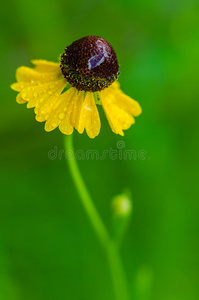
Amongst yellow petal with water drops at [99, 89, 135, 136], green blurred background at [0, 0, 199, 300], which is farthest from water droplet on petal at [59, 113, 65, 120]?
green blurred background at [0, 0, 199, 300]

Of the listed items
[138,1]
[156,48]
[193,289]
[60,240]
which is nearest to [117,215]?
[60,240]

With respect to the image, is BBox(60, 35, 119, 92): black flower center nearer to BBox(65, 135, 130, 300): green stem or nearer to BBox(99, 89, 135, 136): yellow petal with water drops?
BBox(99, 89, 135, 136): yellow petal with water drops

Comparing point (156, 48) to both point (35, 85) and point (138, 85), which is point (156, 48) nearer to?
point (138, 85)

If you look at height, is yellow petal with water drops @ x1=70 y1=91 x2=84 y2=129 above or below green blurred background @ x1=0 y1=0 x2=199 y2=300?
above

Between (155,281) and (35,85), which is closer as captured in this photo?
(35,85)

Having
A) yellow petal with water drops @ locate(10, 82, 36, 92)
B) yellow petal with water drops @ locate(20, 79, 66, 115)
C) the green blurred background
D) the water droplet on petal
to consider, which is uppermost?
yellow petal with water drops @ locate(10, 82, 36, 92)

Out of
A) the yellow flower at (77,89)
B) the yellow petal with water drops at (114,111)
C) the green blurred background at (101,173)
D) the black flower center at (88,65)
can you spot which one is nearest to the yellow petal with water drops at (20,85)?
the yellow flower at (77,89)
